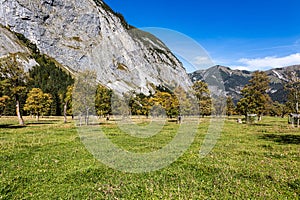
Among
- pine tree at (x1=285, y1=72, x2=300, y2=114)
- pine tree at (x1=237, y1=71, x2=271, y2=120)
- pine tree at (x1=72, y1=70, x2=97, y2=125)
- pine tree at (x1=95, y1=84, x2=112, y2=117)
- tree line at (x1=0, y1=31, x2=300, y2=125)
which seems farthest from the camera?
pine tree at (x1=237, y1=71, x2=271, y2=120)

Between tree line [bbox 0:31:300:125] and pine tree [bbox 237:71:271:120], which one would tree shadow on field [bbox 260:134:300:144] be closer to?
tree line [bbox 0:31:300:125]

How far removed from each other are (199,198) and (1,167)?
1015cm

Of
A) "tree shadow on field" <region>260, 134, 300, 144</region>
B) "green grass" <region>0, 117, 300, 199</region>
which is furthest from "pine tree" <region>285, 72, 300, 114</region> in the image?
"green grass" <region>0, 117, 300, 199</region>

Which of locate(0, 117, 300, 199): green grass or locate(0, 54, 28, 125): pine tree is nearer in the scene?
locate(0, 117, 300, 199): green grass

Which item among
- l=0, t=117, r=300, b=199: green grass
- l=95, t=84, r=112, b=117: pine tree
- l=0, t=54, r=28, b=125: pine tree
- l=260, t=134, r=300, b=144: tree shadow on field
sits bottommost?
l=260, t=134, r=300, b=144: tree shadow on field

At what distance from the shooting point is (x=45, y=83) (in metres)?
150

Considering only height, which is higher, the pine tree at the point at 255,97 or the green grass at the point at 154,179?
the pine tree at the point at 255,97

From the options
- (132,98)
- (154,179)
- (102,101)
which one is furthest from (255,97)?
(154,179)

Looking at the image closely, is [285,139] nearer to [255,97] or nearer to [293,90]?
[293,90]

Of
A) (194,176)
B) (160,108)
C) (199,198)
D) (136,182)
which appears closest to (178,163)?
(194,176)

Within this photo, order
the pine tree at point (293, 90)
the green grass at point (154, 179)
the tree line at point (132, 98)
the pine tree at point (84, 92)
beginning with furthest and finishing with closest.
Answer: the pine tree at point (293, 90)
the pine tree at point (84, 92)
the tree line at point (132, 98)
the green grass at point (154, 179)

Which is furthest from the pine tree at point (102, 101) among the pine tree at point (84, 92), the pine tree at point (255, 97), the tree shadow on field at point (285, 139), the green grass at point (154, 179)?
the green grass at point (154, 179)

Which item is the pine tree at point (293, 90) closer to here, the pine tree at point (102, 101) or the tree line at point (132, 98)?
the tree line at point (132, 98)

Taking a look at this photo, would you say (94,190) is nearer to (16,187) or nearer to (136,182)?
(136,182)
